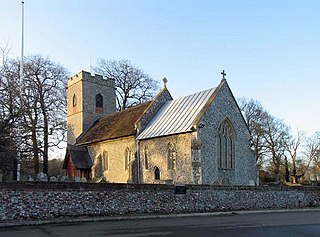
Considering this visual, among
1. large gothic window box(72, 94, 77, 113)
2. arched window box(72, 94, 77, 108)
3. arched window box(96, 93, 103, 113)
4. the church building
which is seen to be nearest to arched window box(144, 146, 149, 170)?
the church building

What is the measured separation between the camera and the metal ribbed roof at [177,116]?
27617mm

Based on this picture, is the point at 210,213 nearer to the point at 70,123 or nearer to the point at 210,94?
the point at 210,94

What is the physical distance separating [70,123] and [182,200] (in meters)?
26.9

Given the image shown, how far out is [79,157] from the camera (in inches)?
1411

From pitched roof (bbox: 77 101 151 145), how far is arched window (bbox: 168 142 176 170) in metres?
4.19

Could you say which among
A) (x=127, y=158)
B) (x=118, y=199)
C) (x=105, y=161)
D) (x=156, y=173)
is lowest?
(x=118, y=199)

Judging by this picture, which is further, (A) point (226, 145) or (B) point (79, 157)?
(B) point (79, 157)

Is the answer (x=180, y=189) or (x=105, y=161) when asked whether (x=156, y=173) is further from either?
(x=180, y=189)

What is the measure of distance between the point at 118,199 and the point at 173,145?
1123 cm

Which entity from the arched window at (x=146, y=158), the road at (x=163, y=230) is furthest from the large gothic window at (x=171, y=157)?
the road at (x=163, y=230)

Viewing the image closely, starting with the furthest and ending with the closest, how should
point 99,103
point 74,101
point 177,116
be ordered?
1. point 99,103
2. point 74,101
3. point 177,116

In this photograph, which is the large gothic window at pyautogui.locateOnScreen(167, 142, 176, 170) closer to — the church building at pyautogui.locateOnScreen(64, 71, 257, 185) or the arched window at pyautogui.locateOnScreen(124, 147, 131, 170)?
the church building at pyautogui.locateOnScreen(64, 71, 257, 185)

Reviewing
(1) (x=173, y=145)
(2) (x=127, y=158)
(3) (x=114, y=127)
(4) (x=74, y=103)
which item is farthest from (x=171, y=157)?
(4) (x=74, y=103)

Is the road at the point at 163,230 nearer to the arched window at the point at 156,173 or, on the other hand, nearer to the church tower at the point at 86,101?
the arched window at the point at 156,173
